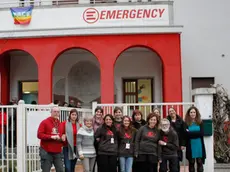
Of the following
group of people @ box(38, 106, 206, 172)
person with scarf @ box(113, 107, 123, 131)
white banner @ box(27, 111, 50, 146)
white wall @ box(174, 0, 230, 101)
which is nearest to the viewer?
group of people @ box(38, 106, 206, 172)

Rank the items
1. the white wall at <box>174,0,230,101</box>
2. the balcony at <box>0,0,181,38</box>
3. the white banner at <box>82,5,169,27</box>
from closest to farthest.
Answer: the balcony at <box>0,0,181,38</box> → the white banner at <box>82,5,169,27</box> → the white wall at <box>174,0,230,101</box>

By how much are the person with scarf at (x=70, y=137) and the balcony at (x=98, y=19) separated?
8.08 meters

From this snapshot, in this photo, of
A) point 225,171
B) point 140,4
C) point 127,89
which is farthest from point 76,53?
point 225,171

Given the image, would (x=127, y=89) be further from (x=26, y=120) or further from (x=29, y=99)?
(x=26, y=120)

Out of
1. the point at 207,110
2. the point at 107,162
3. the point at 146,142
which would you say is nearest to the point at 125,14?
the point at 207,110

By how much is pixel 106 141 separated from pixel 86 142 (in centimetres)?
42

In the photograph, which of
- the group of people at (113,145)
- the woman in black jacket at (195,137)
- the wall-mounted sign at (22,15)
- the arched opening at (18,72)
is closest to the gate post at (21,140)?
the group of people at (113,145)

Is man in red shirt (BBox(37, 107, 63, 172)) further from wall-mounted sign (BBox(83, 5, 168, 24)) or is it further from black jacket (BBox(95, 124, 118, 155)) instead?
wall-mounted sign (BBox(83, 5, 168, 24))

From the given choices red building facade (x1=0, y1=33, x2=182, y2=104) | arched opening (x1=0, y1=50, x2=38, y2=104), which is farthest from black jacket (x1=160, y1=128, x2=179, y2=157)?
arched opening (x1=0, y1=50, x2=38, y2=104)

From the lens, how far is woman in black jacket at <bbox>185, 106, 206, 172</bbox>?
9797 mm

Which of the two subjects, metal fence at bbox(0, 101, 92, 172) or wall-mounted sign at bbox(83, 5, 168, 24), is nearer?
metal fence at bbox(0, 101, 92, 172)

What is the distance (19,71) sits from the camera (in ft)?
66.5

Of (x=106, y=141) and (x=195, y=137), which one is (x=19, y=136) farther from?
(x=195, y=137)

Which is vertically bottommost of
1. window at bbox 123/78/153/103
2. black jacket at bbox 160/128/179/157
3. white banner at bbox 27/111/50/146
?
black jacket at bbox 160/128/179/157
